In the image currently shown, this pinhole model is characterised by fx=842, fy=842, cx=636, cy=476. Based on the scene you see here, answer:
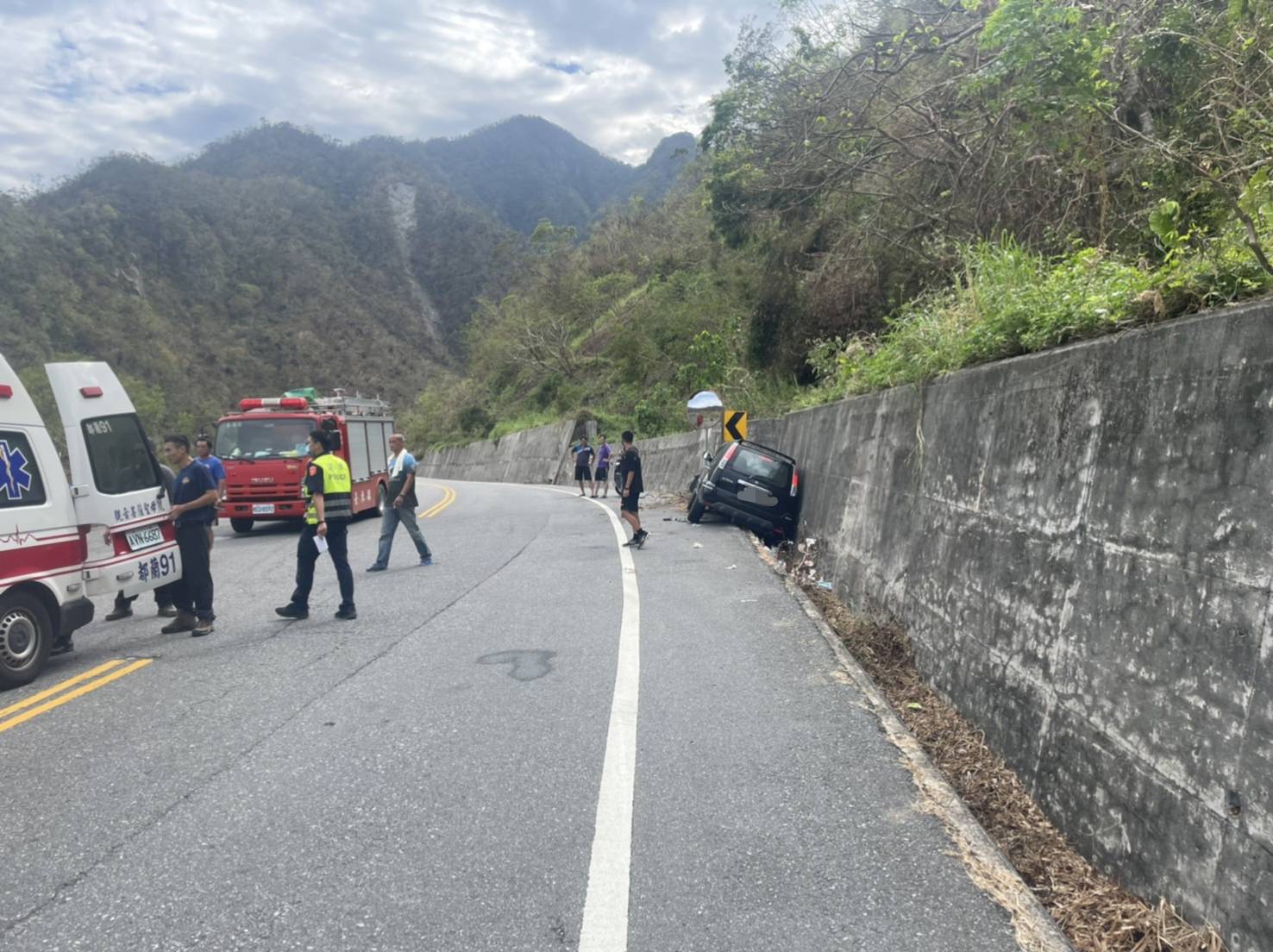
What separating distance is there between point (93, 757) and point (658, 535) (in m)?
10.5

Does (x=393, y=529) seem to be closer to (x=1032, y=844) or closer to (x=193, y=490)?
(x=193, y=490)

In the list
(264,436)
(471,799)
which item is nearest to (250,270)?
(264,436)

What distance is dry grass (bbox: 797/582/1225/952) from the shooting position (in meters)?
3.00

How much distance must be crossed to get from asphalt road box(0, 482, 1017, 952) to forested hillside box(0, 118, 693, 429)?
37.9 metres

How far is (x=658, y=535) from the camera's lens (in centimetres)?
1467

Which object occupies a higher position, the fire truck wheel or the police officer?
the police officer

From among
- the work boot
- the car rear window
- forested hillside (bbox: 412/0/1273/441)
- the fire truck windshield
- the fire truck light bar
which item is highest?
forested hillside (bbox: 412/0/1273/441)

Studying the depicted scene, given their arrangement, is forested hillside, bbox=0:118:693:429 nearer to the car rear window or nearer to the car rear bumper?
the car rear bumper

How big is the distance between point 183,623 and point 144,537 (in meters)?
0.88

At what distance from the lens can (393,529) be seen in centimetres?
1151

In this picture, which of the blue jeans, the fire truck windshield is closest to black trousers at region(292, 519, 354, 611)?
the blue jeans

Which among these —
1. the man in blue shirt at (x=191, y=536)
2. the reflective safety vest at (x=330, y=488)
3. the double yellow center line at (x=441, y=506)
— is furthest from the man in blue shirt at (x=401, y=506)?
the double yellow center line at (x=441, y=506)

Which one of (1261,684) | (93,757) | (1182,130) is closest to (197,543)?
(93,757)

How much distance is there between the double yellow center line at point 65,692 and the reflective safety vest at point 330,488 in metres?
1.94
